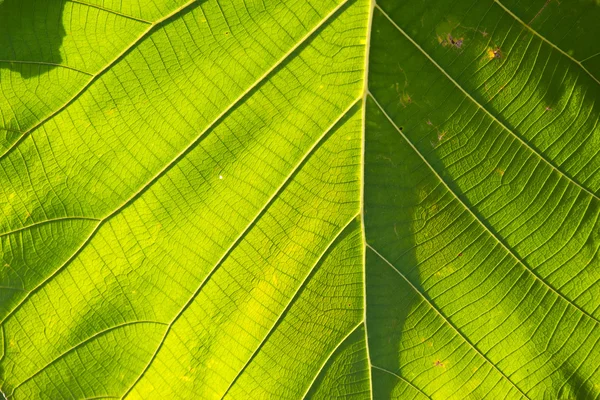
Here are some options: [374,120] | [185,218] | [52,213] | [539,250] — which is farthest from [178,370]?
[539,250]

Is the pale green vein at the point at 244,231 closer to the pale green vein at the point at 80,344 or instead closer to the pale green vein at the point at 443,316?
the pale green vein at the point at 80,344

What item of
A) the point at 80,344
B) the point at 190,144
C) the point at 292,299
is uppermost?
the point at 190,144

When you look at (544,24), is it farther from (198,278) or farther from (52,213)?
(52,213)

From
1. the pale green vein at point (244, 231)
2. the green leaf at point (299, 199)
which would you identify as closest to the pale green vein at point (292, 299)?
the green leaf at point (299, 199)

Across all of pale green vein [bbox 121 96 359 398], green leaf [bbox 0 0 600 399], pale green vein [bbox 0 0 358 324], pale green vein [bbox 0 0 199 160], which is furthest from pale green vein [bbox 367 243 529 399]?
pale green vein [bbox 0 0 199 160]

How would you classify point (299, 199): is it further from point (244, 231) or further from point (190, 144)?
point (190, 144)

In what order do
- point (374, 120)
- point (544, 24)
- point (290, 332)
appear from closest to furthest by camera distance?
point (544, 24)
point (374, 120)
point (290, 332)

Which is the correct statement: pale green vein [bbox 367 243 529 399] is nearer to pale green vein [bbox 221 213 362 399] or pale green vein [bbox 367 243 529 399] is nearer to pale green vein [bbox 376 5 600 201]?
pale green vein [bbox 221 213 362 399]

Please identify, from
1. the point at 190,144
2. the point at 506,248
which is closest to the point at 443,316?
the point at 506,248
